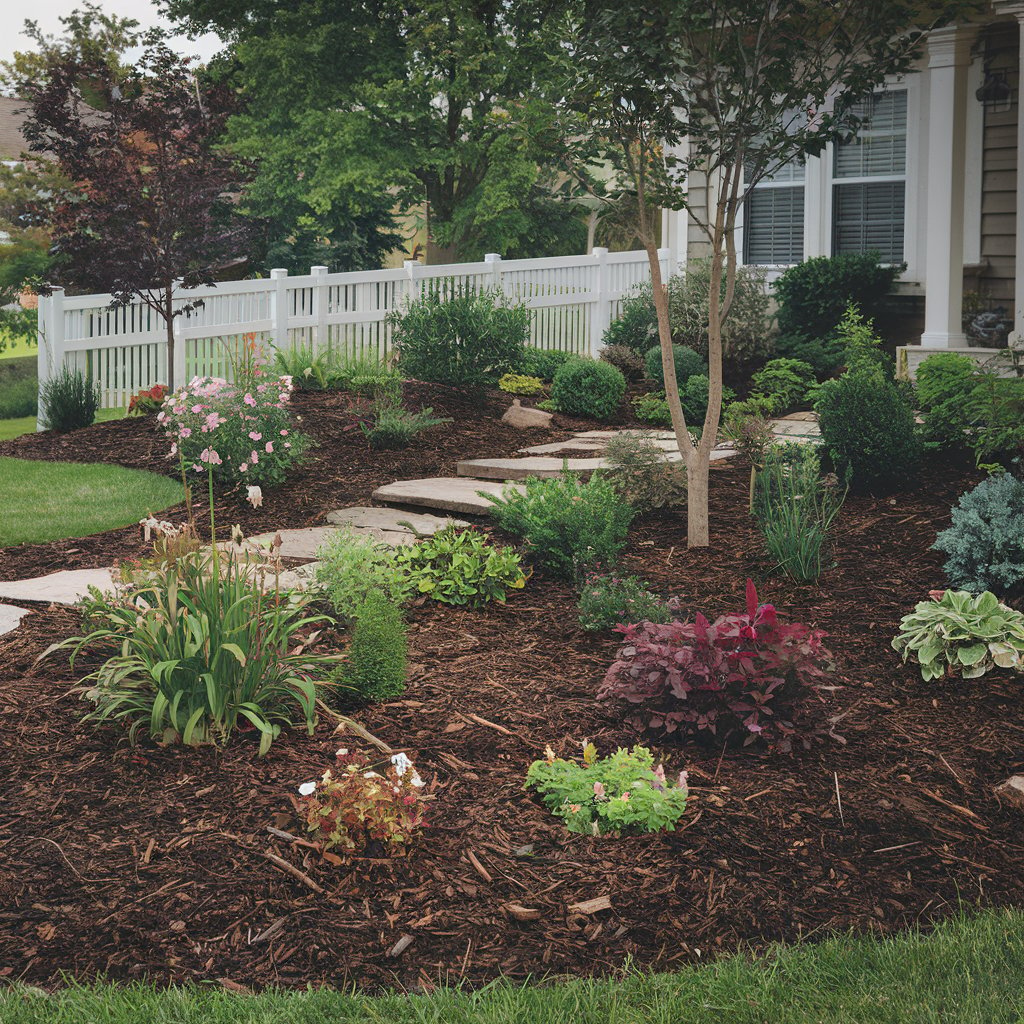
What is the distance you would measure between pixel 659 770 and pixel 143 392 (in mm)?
8669

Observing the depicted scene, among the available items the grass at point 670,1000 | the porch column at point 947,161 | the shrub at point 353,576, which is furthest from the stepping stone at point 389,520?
the porch column at point 947,161

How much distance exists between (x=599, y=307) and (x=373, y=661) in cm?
1135

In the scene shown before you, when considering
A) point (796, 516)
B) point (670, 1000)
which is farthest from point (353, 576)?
point (670, 1000)

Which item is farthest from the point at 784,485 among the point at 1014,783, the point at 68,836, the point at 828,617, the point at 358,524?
the point at 68,836

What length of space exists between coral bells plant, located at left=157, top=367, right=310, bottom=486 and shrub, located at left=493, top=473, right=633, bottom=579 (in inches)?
88.5

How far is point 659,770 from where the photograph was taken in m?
3.42

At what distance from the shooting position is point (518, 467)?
7566mm

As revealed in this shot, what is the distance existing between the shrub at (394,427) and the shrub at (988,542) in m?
4.19

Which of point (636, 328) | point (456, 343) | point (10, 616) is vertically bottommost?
point (10, 616)

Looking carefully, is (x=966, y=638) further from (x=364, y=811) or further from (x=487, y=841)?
(x=364, y=811)

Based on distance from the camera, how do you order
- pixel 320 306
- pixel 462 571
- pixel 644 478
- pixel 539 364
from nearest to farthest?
pixel 462 571 < pixel 644 478 < pixel 539 364 < pixel 320 306

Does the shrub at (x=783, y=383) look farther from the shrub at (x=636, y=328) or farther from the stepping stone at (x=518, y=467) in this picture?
the stepping stone at (x=518, y=467)

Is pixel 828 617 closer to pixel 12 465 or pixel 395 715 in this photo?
pixel 395 715

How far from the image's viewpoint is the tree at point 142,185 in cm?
1048
